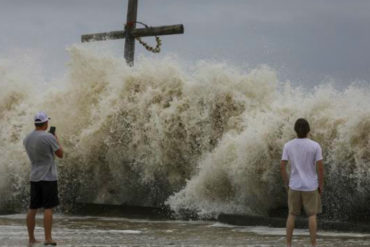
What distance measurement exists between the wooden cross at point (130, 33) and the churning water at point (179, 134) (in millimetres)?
1489

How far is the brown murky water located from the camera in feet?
35.8

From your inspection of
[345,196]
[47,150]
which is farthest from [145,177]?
[47,150]

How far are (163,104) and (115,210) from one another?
9.23 feet

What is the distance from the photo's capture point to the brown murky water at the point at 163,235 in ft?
35.8

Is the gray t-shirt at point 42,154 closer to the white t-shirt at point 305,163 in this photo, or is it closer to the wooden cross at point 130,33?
the white t-shirt at point 305,163

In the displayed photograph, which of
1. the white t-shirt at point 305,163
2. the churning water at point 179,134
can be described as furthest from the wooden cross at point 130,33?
the white t-shirt at point 305,163

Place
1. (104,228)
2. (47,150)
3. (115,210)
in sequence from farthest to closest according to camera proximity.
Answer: (115,210) → (104,228) → (47,150)

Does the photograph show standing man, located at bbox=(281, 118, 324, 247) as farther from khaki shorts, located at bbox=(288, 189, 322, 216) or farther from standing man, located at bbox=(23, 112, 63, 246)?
standing man, located at bbox=(23, 112, 63, 246)

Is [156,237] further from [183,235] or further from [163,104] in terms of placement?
[163,104]

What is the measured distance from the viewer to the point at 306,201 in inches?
371

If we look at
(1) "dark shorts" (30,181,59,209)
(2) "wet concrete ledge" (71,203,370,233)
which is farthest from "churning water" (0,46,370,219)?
(1) "dark shorts" (30,181,59,209)

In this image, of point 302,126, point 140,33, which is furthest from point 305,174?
point 140,33

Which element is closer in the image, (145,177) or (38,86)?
(145,177)

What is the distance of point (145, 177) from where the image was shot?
18.0 metres
